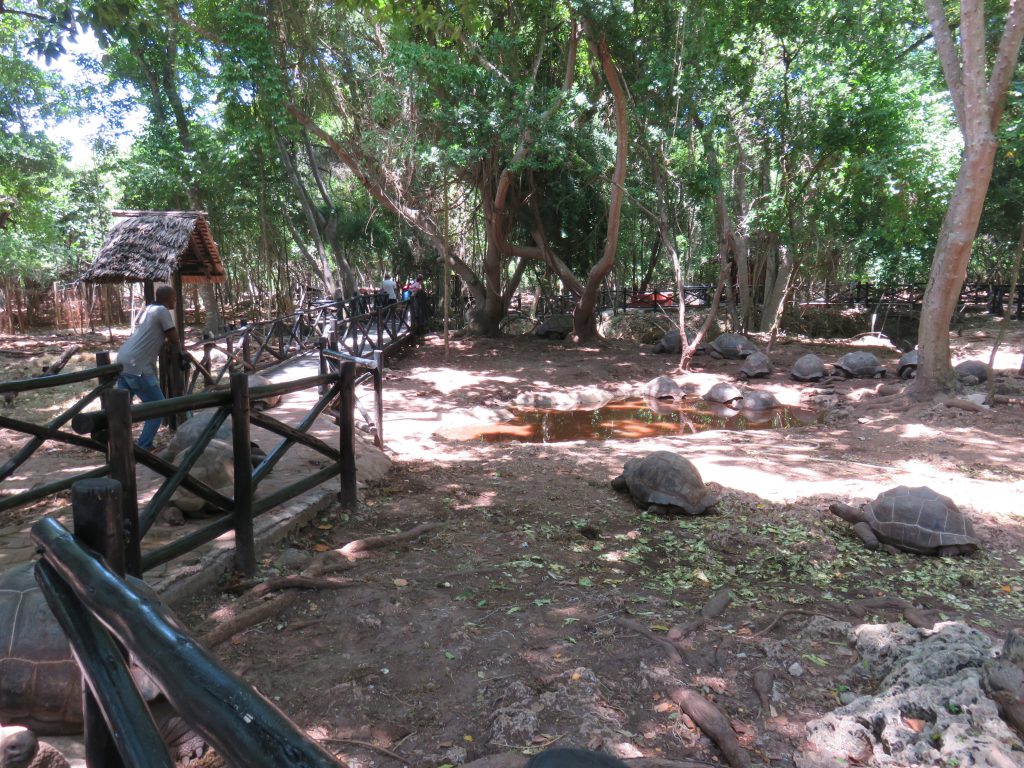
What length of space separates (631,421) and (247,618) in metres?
8.75

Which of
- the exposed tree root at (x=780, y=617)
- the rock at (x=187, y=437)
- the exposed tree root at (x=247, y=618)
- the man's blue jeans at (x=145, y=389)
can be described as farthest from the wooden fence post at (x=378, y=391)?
the exposed tree root at (x=780, y=617)

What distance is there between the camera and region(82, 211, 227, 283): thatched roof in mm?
7535

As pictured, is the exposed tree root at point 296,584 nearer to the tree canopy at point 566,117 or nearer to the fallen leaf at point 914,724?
the fallen leaf at point 914,724

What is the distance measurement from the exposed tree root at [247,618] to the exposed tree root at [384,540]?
69cm

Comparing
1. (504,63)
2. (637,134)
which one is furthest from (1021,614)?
(504,63)

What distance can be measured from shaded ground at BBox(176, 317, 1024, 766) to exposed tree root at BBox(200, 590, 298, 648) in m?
0.05

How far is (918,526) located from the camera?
4723mm

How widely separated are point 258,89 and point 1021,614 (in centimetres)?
1250

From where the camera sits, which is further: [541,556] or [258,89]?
[258,89]

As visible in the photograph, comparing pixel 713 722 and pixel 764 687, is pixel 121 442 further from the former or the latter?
pixel 764 687

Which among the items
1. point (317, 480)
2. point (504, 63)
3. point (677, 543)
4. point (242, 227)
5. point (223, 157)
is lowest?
point (677, 543)

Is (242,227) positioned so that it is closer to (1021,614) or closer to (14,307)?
(14,307)

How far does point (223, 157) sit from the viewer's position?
16812 millimetres

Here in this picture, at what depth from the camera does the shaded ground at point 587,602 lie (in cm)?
270
